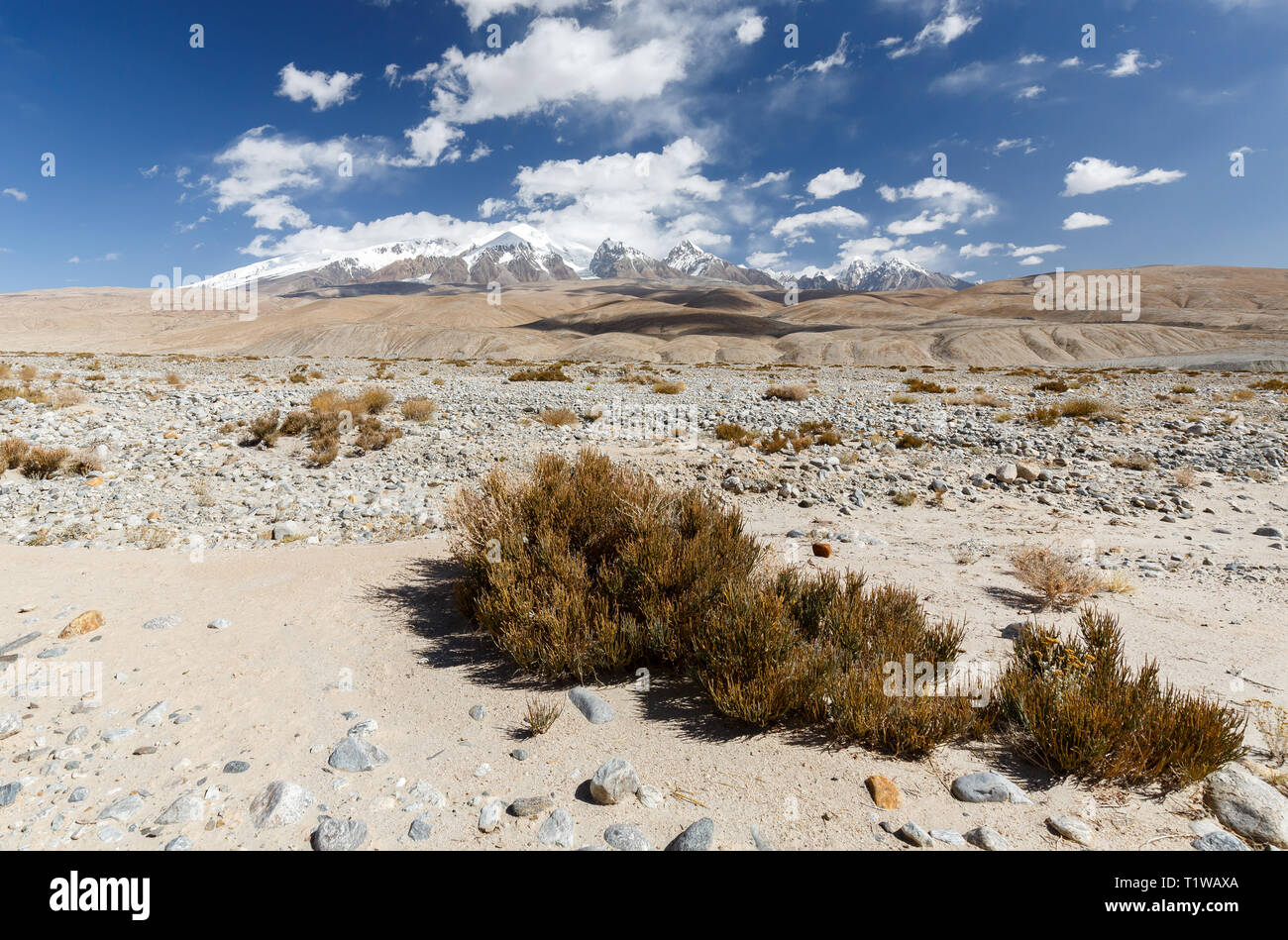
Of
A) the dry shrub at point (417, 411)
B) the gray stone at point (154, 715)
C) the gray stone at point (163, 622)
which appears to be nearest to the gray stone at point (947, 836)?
the gray stone at point (154, 715)

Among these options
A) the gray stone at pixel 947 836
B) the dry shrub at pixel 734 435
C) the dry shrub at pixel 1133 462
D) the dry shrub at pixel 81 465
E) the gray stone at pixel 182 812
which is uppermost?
the dry shrub at pixel 734 435

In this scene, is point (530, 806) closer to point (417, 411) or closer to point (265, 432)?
point (265, 432)

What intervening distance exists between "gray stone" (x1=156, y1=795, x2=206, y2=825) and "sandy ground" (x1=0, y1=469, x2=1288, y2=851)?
4 centimetres

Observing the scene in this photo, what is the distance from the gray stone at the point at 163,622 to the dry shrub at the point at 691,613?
7.69 feet

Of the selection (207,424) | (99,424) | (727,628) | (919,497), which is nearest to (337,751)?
(727,628)

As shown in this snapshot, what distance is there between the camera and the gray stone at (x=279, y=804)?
2.77m

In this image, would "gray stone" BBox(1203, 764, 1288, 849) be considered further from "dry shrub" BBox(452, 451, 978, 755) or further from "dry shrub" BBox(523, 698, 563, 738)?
"dry shrub" BBox(523, 698, 563, 738)

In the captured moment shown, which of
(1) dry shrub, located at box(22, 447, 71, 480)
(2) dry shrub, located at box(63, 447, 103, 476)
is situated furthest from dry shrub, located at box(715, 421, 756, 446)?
(1) dry shrub, located at box(22, 447, 71, 480)

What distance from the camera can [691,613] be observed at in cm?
427

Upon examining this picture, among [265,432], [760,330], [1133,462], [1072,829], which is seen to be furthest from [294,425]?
[760,330]

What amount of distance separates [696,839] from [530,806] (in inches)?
33.1

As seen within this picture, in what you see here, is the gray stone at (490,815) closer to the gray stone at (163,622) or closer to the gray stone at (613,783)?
the gray stone at (613,783)

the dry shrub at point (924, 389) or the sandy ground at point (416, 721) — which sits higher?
the dry shrub at point (924, 389)

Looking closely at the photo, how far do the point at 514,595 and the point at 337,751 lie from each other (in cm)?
146
